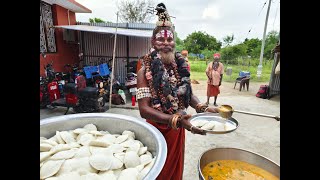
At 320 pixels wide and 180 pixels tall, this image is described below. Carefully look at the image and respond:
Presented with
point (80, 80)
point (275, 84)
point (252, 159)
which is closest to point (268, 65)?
point (275, 84)

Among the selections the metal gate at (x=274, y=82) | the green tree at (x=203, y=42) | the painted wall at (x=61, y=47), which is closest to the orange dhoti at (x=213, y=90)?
the metal gate at (x=274, y=82)

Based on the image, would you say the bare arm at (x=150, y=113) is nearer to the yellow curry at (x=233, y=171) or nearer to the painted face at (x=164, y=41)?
the painted face at (x=164, y=41)

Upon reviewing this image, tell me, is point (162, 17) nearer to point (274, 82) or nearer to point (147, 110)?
point (147, 110)

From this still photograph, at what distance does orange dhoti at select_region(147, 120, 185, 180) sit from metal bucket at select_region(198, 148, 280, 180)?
31 cm

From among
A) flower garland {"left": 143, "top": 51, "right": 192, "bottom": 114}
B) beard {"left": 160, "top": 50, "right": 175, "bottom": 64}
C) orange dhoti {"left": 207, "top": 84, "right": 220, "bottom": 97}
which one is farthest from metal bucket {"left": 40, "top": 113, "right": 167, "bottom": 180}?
orange dhoti {"left": 207, "top": 84, "right": 220, "bottom": 97}

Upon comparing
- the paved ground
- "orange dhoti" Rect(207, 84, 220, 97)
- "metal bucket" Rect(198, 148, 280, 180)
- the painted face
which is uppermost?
the painted face

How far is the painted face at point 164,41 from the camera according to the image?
1.67 meters

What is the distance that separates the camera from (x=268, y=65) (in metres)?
20.1

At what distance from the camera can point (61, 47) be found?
7262 millimetres

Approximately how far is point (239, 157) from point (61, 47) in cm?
729

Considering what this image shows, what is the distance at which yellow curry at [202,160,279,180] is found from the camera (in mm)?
1430

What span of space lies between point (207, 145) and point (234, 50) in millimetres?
22392

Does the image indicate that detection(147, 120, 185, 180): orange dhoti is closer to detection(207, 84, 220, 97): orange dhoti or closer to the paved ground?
the paved ground
